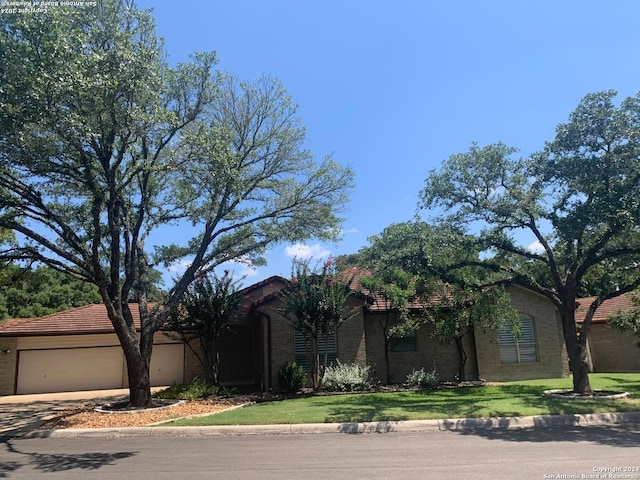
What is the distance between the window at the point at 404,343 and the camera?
66.4 ft

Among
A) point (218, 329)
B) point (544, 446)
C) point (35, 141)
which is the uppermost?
point (35, 141)

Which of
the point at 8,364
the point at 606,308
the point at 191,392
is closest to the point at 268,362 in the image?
the point at 191,392

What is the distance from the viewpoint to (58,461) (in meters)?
8.48

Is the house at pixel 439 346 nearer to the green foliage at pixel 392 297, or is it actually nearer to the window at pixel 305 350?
the window at pixel 305 350

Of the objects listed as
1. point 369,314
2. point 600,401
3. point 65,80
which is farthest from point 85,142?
point 600,401

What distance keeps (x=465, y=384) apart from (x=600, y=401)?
6.23m

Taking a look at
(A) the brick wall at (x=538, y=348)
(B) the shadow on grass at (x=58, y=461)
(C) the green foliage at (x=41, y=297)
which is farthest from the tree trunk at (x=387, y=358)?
(C) the green foliage at (x=41, y=297)

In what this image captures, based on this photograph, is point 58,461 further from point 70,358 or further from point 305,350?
point 70,358

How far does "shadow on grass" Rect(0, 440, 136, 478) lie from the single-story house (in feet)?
31.5

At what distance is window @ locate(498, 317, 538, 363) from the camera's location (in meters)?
20.6

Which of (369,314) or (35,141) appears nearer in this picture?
(35,141)

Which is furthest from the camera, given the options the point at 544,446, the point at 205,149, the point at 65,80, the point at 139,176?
the point at 139,176

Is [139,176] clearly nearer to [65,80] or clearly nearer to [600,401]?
[65,80]

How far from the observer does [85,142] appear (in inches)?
506
